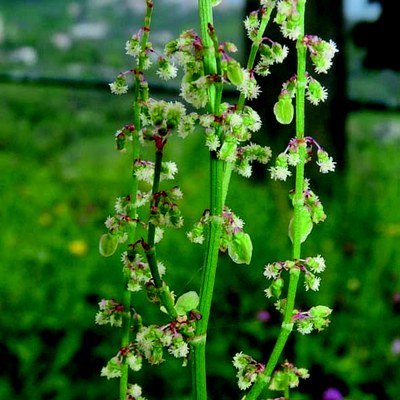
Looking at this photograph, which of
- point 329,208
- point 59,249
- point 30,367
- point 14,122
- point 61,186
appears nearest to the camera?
point 30,367

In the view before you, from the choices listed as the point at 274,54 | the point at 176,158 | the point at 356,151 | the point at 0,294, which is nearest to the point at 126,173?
the point at 176,158

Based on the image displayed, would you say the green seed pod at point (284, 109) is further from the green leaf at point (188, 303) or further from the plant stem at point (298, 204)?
the green leaf at point (188, 303)

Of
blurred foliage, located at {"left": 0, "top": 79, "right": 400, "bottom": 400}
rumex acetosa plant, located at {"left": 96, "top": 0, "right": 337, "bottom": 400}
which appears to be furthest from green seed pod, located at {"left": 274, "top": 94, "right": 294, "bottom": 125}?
blurred foliage, located at {"left": 0, "top": 79, "right": 400, "bottom": 400}

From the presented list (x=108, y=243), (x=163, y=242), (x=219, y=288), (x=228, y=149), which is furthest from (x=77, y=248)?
(x=228, y=149)

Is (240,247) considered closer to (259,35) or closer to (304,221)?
(304,221)

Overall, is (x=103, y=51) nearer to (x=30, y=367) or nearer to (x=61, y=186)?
(x=61, y=186)

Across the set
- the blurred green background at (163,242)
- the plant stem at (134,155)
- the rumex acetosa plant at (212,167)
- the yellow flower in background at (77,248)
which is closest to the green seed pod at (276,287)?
the rumex acetosa plant at (212,167)

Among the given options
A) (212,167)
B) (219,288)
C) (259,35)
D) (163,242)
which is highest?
(259,35)
